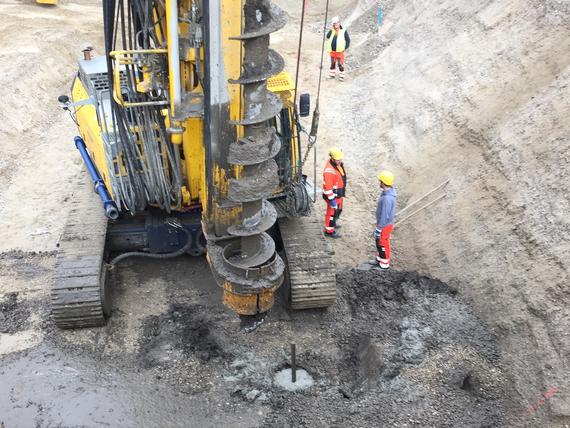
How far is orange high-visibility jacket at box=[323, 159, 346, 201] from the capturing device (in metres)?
8.66

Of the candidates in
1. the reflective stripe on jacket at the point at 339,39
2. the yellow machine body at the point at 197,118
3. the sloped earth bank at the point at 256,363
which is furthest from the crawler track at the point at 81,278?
the reflective stripe on jacket at the point at 339,39

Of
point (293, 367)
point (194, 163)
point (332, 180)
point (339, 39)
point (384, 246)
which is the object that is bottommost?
point (339, 39)

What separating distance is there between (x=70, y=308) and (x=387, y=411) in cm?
358

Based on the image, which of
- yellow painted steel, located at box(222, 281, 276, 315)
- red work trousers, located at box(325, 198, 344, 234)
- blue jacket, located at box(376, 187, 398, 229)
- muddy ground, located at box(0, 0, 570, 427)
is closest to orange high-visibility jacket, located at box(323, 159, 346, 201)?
red work trousers, located at box(325, 198, 344, 234)

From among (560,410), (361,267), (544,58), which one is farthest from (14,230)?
(544,58)

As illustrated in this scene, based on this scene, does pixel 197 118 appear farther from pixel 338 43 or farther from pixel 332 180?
pixel 338 43

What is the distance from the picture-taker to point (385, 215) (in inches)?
314

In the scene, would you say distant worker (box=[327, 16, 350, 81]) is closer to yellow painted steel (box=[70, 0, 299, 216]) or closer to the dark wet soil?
yellow painted steel (box=[70, 0, 299, 216])

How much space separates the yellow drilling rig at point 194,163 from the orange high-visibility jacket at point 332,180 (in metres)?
1.23

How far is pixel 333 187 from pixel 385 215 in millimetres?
1079

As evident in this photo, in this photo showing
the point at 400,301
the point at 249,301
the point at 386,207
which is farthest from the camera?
the point at 386,207

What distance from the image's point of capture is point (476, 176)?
28.6 ft

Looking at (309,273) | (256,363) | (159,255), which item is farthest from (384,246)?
(159,255)

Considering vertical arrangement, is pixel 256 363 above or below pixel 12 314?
above
